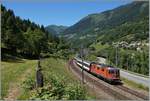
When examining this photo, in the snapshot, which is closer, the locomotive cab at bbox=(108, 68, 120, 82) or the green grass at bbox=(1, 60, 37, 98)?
the green grass at bbox=(1, 60, 37, 98)

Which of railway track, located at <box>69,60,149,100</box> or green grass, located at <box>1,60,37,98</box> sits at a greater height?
green grass, located at <box>1,60,37,98</box>

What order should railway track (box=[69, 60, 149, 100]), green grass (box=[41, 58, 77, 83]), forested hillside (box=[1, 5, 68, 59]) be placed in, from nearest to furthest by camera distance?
green grass (box=[41, 58, 77, 83]) < railway track (box=[69, 60, 149, 100]) < forested hillside (box=[1, 5, 68, 59])

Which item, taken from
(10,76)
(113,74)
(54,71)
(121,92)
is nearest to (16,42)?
(113,74)

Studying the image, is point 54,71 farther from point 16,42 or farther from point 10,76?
point 16,42

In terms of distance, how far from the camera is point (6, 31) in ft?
263

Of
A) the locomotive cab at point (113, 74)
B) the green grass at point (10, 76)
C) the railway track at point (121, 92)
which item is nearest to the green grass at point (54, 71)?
the green grass at point (10, 76)

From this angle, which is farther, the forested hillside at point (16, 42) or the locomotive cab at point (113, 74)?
the forested hillside at point (16, 42)

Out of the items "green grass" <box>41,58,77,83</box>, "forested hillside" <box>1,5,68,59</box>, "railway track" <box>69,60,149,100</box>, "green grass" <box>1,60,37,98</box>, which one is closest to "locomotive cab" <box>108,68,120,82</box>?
"railway track" <box>69,60,149,100</box>

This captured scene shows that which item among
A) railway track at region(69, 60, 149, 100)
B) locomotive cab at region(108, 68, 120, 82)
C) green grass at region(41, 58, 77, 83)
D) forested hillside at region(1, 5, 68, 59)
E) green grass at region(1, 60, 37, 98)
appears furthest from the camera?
forested hillside at region(1, 5, 68, 59)

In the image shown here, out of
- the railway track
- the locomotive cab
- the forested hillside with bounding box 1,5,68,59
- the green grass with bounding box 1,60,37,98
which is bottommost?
the railway track

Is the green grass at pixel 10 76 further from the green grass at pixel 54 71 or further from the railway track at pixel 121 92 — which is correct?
the railway track at pixel 121 92

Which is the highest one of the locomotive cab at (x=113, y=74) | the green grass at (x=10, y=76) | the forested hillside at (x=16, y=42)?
the forested hillside at (x=16, y=42)

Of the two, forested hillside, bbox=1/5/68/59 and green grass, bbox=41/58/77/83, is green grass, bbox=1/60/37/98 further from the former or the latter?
forested hillside, bbox=1/5/68/59

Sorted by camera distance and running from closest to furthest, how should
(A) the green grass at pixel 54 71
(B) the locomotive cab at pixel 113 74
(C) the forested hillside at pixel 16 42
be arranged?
(A) the green grass at pixel 54 71
(B) the locomotive cab at pixel 113 74
(C) the forested hillside at pixel 16 42
